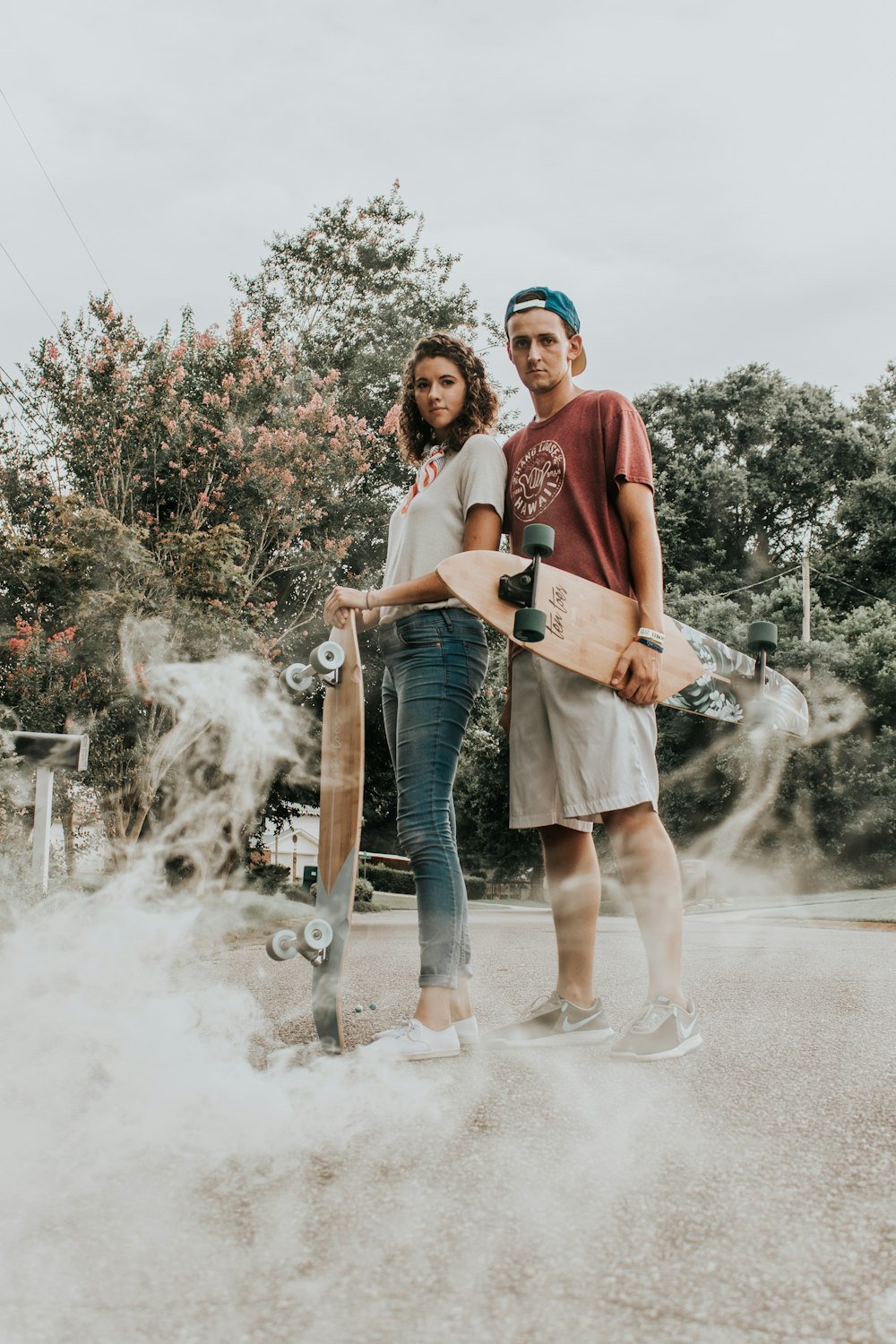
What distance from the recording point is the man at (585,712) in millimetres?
2625

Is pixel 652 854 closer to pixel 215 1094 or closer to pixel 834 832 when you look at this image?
pixel 215 1094

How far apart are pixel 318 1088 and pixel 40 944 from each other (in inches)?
50.9

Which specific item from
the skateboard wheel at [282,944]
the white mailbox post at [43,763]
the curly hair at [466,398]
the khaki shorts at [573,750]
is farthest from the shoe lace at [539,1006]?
the white mailbox post at [43,763]

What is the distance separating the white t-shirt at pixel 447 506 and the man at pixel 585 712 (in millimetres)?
172

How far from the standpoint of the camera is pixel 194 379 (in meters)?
12.5

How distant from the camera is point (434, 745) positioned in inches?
105

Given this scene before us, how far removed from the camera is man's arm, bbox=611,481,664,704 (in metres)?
2.70

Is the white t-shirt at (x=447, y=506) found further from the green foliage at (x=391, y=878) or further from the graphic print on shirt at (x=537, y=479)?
the green foliage at (x=391, y=878)

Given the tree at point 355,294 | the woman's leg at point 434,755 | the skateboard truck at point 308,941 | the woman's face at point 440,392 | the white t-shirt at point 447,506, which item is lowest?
the skateboard truck at point 308,941

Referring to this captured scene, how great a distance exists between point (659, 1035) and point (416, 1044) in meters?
0.54

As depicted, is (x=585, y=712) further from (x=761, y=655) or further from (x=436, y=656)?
(x=761, y=655)

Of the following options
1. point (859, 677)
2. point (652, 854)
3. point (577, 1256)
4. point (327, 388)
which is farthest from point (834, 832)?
point (577, 1256)

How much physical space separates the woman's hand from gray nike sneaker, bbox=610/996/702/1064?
1.17 metres

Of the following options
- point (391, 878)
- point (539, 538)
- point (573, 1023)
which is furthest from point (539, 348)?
point (391, 878)
